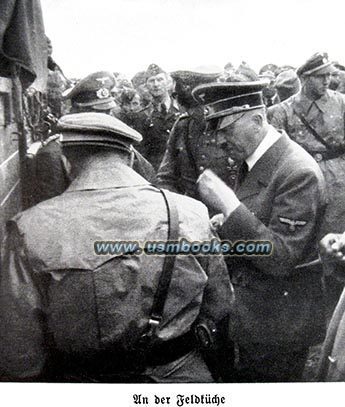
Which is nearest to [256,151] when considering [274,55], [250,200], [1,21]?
[250,200]

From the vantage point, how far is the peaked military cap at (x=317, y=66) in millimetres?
2174

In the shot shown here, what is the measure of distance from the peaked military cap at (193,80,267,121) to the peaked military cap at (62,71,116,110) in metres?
0.43

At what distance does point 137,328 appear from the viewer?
4.73ft

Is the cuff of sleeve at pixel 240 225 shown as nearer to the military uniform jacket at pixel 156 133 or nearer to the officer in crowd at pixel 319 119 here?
the officer in crowd at pixel 319 119

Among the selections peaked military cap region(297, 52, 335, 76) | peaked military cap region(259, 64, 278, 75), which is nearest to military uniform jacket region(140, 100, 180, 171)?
peaked military cap region(259, 64, 278, 75)

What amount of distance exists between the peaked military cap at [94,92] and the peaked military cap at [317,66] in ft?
2.44

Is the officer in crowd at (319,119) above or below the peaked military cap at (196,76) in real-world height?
below

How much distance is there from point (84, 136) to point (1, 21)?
56 cm

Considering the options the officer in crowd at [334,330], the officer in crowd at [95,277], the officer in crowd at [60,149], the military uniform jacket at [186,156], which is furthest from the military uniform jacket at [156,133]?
the officer in crowd at [95,277]

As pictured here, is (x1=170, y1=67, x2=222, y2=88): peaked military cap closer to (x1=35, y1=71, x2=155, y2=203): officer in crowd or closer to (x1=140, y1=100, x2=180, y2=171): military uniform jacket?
→ (x1=35, y1=71, x2=155, y2=203): officer in crowd

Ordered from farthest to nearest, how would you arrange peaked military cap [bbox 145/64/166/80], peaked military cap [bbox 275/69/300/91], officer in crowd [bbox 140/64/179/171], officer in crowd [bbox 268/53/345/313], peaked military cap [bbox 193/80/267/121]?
1. peaked military cap [bbox 275/69/300/91]
2. officer in crowd [bbox 140/64/179/171]
3. officer in crowd [bbox 268/53/345/313]
4. peaked military cap [bbox 145/64/166/80]
5. peaked military cap [bbox 193/80/267/121]

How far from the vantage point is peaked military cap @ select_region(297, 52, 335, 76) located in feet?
7.13

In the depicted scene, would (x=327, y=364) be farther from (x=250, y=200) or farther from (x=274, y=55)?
(x=274, y=55)

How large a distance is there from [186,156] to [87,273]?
1.06m
